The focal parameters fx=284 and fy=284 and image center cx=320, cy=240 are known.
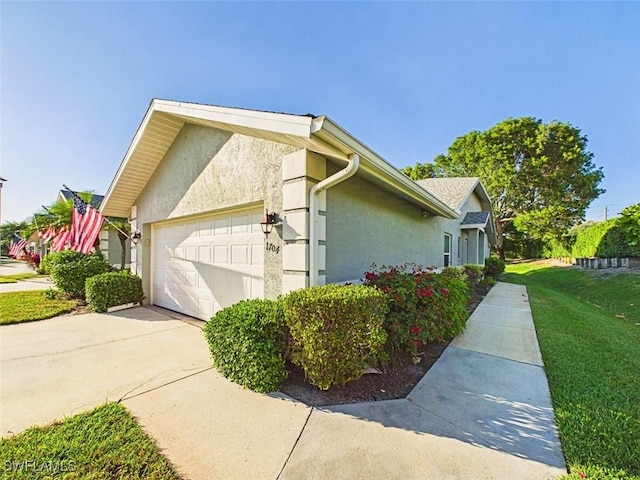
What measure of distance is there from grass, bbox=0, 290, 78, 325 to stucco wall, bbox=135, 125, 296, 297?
237cm

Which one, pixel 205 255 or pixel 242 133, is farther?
pixel 205 255

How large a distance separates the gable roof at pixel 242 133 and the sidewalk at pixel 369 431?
3473 millimetres

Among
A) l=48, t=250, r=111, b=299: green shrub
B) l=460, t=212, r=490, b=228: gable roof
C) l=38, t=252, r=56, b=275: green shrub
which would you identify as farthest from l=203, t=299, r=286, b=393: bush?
l=460, t=212, r=490, b=228: gable roof

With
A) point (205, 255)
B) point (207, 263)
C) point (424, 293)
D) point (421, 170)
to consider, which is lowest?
point (424, 293)

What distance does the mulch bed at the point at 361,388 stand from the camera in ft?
11.6

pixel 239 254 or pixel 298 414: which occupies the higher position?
pixel 239 254

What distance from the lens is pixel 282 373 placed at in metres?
3.80

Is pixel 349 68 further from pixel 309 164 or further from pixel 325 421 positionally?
pixel 325 421

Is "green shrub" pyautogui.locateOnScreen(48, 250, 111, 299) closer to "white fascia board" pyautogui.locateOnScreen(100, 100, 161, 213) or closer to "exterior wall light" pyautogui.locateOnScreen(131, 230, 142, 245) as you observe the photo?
"exterior wall light" pyautogui.locateOnScreen(131, 230, 142, 245)

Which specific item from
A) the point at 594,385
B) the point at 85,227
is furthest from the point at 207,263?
the point at 594,385

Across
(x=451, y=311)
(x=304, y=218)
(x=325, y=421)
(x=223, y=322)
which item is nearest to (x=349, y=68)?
(x=304, y=218)

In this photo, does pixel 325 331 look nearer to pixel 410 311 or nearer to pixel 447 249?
pixel 410 311

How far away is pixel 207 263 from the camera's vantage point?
6965 millimetres

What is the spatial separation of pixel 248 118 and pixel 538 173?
29.9m
